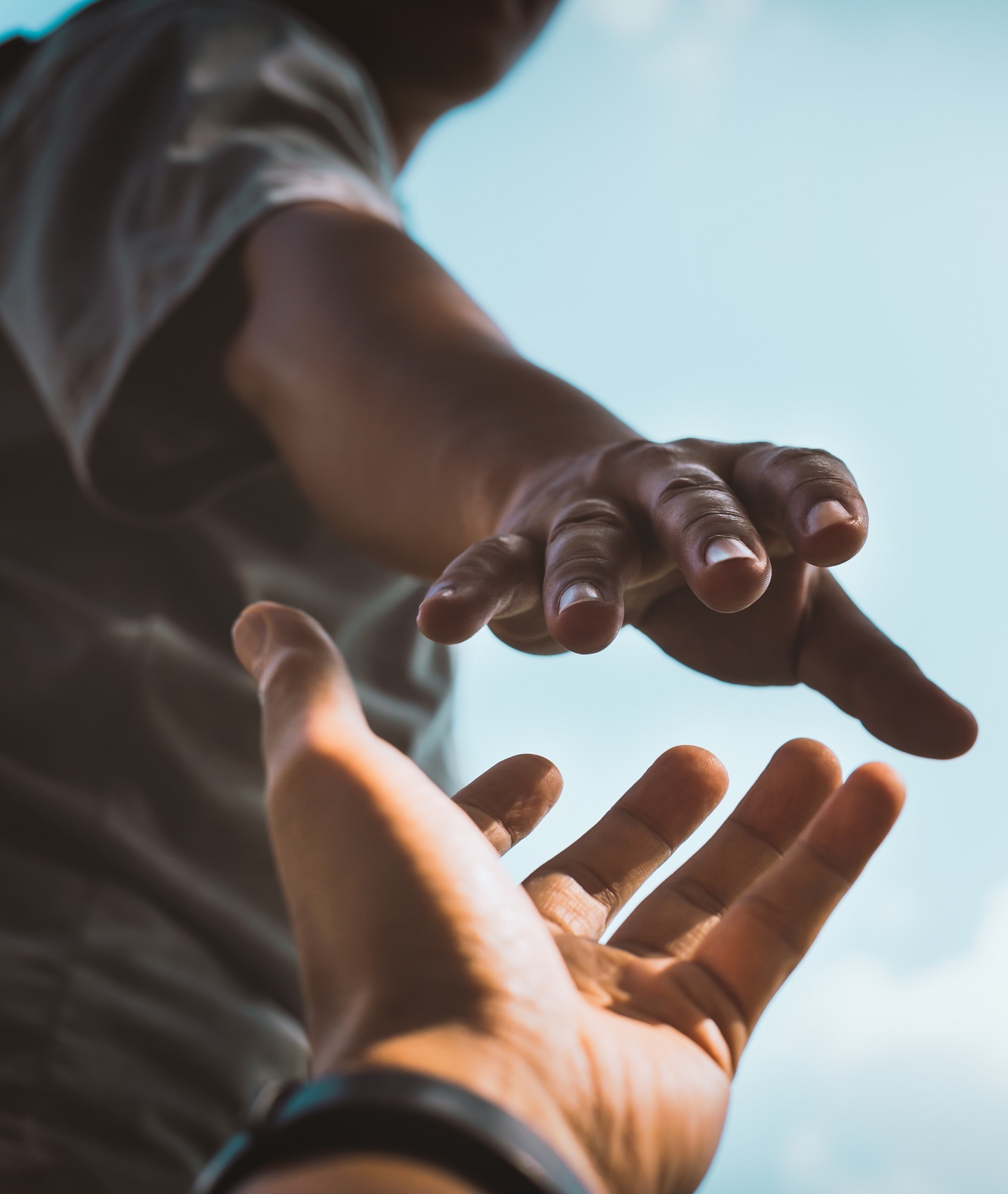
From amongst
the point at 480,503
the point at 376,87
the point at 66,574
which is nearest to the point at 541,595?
the point at 480,503

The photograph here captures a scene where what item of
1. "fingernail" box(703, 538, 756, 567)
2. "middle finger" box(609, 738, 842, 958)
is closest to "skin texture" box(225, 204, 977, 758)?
"fingernail" box(703, 538, 756, 567)

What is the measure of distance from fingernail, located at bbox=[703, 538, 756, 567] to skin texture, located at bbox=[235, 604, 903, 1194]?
17 centimetres

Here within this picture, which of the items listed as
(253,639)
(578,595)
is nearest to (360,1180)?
(578,595)

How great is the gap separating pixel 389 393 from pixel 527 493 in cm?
12

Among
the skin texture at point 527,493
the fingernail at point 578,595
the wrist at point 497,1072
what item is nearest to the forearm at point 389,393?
the skin texture at point 527,493

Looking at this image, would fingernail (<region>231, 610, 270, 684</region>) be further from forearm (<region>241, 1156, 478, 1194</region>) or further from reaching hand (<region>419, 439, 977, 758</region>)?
forearm (<region>241, 1156, 478, 1194</region>)

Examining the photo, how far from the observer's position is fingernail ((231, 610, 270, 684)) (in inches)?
19.9

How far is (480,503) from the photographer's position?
45 cm

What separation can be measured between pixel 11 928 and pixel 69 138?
0.55 meters

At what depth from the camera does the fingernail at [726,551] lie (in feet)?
1.07

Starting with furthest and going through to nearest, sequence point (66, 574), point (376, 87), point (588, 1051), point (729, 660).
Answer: point (376, 87), point (66, 574), point (729, 660), point (588, 1051)

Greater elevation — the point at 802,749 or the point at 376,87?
the point at 376,87

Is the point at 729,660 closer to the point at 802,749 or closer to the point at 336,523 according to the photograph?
the point at 802,749

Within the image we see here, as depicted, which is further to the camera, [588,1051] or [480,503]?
[480,503]
